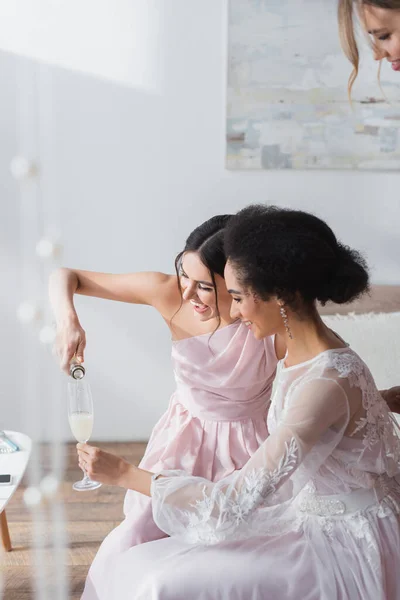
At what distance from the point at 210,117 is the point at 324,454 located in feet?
7.37

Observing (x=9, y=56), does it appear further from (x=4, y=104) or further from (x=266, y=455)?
(x=266, y=455)

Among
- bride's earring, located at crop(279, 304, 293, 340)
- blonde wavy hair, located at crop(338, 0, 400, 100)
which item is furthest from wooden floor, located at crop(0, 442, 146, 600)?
Answer: blonde wavy hair, located at crop(338, 0, 400, 100)

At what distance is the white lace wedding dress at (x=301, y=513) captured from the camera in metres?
1.33

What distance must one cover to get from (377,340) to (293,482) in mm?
1238

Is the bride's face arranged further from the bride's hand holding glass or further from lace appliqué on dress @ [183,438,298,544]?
the bride's hand holding glass

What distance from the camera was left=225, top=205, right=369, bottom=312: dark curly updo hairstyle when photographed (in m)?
1.39

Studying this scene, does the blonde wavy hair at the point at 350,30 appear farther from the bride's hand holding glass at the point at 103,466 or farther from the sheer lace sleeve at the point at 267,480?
the bride's hand holding glass at the point at 103,466

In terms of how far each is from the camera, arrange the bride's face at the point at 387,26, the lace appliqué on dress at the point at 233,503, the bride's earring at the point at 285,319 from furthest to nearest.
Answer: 1. the bride's face at the point at 387,26
2. the bride's earring at the point at 285,319
3. the lace appliqué on dress at the point at 233,503

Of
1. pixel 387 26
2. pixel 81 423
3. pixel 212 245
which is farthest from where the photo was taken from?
pixel 387 26

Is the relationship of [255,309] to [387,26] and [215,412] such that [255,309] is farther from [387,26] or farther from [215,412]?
[387,26]

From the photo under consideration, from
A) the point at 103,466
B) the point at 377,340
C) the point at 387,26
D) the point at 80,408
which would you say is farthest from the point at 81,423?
the point at 387,26

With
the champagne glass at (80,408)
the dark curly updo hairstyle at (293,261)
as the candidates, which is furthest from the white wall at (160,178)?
the dark curly updo hairstyle at (293,261)

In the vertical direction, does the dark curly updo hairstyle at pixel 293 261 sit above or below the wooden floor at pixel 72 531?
above

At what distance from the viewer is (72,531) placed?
2.61 metres
